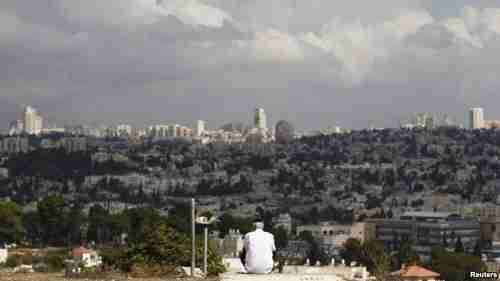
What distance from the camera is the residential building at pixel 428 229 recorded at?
152 metres

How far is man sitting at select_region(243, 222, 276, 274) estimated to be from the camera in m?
18.2

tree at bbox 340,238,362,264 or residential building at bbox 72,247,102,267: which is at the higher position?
residential building at bbox 72,247,102,267

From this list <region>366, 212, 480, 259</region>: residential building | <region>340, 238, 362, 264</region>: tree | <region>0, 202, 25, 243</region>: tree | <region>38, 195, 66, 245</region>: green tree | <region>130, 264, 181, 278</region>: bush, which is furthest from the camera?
<region>366, 212, 480, 259</region>: residential building

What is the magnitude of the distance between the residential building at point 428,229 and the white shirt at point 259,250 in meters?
131

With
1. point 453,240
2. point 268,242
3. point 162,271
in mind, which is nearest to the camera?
point 268,242

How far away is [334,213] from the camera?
188625 millimetres

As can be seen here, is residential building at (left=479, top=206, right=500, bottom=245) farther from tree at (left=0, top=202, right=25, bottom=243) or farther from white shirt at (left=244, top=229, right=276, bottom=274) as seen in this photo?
white shirt at (left=244, top=229, right=276, bottom=274)

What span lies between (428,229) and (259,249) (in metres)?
140

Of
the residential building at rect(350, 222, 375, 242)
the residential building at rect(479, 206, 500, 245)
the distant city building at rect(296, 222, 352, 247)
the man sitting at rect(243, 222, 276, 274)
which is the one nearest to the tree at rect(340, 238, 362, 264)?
the distant city building at rect(296, 222, 352, 247)

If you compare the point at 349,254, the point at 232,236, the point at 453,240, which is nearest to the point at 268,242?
the point at 232,236

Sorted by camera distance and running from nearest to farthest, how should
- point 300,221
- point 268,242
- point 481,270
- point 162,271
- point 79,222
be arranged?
point 268,242 → point 162,271 → point 481,270 → point 79,222 → point 300,221

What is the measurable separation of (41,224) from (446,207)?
108 m

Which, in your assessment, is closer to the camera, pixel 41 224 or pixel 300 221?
pixel 41 224

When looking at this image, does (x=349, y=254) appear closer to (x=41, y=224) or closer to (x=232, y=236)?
(x=232, y=236)
